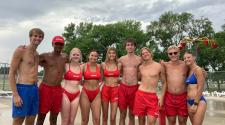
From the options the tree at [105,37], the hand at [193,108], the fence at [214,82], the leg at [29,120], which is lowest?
the fence at [214,82]

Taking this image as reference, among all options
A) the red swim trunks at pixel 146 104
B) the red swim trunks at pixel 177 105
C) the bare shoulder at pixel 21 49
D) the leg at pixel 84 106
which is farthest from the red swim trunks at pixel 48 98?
the red swim trunks at pixel 177 105

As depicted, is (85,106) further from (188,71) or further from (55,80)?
(188,71)

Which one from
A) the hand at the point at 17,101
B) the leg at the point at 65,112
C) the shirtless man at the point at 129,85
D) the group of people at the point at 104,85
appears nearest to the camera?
the hand at the point at 17,101

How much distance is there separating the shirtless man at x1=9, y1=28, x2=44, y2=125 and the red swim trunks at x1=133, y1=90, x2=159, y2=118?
2187 millimetres

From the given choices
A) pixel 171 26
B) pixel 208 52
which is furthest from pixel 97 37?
pixel 208 52

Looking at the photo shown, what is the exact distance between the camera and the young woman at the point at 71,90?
7.37 meters

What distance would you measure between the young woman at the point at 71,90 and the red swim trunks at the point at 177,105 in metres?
1.93

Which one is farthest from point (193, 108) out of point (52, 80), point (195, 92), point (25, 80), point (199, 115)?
point (25, 80)

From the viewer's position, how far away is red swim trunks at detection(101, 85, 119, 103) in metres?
7.88

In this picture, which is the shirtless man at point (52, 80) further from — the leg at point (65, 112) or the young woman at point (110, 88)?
the young woman at point (110, 88)

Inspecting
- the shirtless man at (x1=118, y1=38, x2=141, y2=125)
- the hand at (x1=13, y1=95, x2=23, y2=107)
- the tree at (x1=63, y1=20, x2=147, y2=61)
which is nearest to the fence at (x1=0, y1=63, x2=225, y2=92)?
the shirtless man at (x1=118, y1=38, x2=141, y2=125)

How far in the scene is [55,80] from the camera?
721cm

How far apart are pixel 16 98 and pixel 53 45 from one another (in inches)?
55.5

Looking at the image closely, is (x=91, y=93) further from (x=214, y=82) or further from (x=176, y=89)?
(x=214, y=82)
